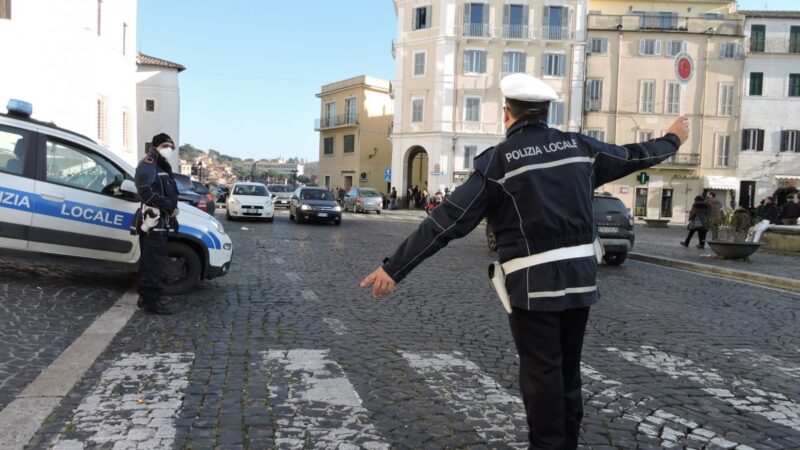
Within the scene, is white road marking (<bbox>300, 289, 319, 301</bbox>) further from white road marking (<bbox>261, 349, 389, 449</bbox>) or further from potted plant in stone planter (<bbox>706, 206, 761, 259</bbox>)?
potted plant in stone planter (<bbox>706, 206, 761, 259</bbox>)

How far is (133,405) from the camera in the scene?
3.91 meters

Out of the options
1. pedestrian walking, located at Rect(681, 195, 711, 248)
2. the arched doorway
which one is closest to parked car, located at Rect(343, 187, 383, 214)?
the arched doorway

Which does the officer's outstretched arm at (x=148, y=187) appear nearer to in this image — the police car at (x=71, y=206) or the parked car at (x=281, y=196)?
the police car at (x=71, y=206)

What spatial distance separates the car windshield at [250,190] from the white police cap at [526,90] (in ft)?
73.6

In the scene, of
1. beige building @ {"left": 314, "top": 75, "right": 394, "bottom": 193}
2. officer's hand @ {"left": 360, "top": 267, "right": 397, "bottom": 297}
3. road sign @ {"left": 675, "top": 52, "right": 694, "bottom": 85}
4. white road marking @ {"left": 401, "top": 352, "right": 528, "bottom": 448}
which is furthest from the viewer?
beige building @ {"left": 314, "top": 75, "right": 394, "bottom": 193}

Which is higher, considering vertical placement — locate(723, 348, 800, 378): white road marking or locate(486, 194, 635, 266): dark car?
locate(486, 194, 635, 266): dark car

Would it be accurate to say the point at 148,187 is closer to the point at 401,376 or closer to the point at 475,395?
the point at 401,376

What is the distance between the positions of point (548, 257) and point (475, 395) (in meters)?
1.79

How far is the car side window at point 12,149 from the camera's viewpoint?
290 inches

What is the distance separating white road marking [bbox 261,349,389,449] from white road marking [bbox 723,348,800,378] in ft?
11.5

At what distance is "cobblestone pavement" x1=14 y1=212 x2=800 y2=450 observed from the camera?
362 cm

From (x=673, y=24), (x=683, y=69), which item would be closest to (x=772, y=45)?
(x=673, y=24)

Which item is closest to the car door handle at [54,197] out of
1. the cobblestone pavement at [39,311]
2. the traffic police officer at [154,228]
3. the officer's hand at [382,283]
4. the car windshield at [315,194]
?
the cobblestone pavement at [39,311]

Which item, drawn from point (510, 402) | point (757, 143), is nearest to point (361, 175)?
point (757, 143)
